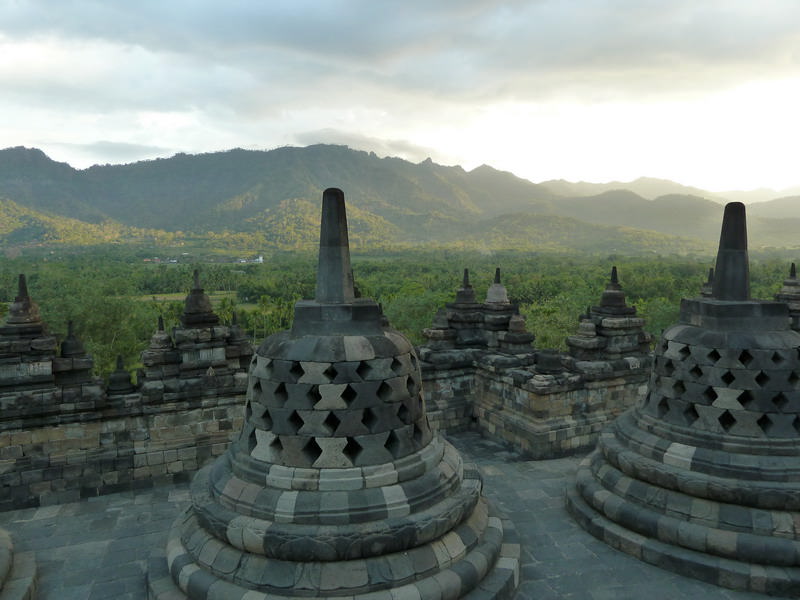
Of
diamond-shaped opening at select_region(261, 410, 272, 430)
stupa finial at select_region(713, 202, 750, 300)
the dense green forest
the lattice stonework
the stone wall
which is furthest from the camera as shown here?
the dense green forest

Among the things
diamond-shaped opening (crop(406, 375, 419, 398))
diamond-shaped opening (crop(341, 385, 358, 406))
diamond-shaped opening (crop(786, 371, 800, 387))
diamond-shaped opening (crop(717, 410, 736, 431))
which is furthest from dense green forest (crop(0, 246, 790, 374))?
diamond-shaped opening (crop(341, 385, 358, 406))

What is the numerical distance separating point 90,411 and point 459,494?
20.4 ft

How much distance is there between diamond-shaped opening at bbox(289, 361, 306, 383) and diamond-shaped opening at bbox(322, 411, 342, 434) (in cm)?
49

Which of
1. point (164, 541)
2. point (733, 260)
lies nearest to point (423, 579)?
point (164, 541)

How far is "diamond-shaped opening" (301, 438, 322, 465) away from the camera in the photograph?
5.06m

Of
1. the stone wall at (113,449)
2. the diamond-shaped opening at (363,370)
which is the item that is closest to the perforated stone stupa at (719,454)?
the diamond-shaped opening at (363,370)

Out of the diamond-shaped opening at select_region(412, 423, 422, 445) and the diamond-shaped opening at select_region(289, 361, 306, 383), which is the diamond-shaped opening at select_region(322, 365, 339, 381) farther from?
the diamond-shaped opening at select_region(412, 423, 422, 445)

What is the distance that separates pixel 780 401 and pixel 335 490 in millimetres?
5411

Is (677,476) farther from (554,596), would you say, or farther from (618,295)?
(618,295)

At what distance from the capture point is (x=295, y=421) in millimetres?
5156

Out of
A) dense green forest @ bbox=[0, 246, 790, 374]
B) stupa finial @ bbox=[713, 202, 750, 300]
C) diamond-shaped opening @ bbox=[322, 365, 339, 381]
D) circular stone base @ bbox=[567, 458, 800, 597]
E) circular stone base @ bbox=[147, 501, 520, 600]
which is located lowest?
dense green forest @ bbox=[0, 246, 790, 374]

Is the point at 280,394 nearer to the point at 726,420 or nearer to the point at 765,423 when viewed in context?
the point at 726,420

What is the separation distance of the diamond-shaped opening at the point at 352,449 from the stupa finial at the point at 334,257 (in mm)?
1463

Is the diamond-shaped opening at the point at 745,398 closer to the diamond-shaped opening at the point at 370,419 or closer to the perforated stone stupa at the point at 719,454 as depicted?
the perforated stone stupa at the point at 719,454
